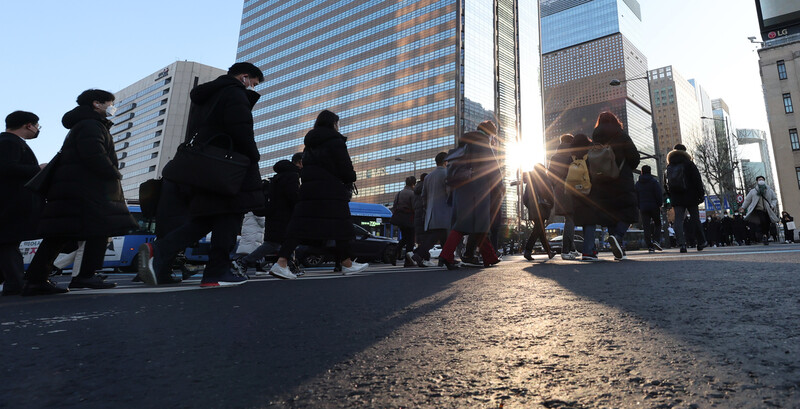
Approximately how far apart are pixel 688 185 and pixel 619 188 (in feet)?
12.5

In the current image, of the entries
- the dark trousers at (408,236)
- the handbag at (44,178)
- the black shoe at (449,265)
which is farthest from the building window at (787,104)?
the handbag at (44,178)

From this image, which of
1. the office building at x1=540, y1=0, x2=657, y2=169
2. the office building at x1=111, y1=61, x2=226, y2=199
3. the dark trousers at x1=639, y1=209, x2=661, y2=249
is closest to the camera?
the dark trousers at x1=639, y1=209, x2=661, y2=249

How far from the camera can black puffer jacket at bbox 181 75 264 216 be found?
3500 millimetres

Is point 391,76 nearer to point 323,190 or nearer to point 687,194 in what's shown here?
point 687,194

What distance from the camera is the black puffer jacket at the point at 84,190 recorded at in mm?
3617

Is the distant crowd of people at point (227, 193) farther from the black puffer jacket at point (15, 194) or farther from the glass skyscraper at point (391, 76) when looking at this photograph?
the glass skyscraper at point (391, 76)

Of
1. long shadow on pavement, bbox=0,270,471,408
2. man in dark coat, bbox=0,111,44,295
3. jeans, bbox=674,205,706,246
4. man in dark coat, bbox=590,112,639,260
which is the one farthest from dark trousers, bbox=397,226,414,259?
long shadow on pavement, bbox=0,270,471,408

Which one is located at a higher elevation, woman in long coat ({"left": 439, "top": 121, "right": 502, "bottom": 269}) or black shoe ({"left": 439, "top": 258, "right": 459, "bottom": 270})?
woman in long coat ({"left": 439, "top": 121, "right": 502, "bottom": 269})

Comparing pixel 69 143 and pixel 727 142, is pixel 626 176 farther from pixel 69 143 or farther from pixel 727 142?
pixel 727 142

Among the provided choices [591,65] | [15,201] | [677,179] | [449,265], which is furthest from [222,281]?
[591,65]

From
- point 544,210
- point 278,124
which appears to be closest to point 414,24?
point 278,124

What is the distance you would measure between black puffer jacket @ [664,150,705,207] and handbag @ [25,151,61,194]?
9.66 m

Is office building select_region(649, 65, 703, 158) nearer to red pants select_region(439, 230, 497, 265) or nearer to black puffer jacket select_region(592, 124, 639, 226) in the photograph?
black puffer jacket select_region(592, 124, 639, 226)

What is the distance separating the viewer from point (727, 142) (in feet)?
122
